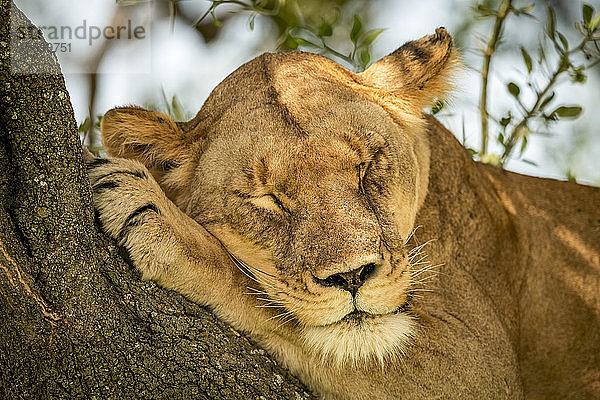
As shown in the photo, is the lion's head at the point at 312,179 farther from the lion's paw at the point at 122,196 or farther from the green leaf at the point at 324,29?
the green leaf at the point at 324,29

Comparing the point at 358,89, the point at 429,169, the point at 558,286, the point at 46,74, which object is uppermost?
the point at 46,74

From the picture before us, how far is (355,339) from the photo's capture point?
11.3 ft

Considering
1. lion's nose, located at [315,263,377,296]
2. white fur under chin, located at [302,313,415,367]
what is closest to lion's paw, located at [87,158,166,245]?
lion's nose, located at [315,263,377,296]

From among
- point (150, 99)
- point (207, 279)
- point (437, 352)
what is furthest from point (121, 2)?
point (437, 352)

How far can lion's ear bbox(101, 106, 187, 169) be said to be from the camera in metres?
3.87

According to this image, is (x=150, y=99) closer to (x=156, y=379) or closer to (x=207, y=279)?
(x=207, y=279)

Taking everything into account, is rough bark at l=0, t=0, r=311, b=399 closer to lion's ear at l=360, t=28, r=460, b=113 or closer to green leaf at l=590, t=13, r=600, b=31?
lion's ear at l=360, t=28, r=460, b=113

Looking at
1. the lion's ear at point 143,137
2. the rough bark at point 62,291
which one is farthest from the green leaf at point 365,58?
the rough bark at point 62,291

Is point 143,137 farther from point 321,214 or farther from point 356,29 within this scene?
point 356,29

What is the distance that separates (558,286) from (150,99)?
3.75m

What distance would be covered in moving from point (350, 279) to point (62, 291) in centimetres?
126

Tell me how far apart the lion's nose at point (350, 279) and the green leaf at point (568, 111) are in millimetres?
3016

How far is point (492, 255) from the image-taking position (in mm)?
5016

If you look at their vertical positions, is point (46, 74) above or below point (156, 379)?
above
